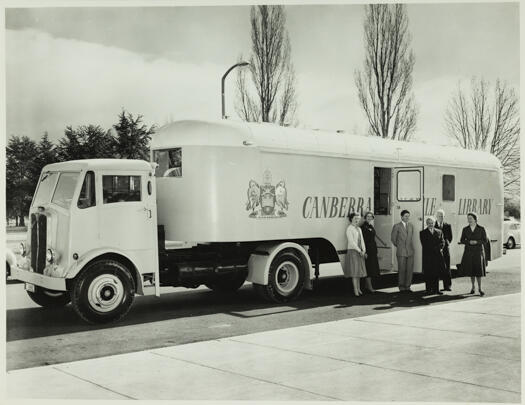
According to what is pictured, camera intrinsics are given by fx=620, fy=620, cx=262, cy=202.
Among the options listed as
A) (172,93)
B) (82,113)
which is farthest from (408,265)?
(82,113)

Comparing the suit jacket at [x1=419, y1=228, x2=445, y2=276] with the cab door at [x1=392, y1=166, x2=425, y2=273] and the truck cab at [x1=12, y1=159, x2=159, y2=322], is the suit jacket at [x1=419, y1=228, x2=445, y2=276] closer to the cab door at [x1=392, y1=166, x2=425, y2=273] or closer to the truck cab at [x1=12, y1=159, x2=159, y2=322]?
the cab door at [x1=392, y1=166, x2=425, y2=273]

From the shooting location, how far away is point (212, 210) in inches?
424

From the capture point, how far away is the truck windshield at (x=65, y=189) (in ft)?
31.8

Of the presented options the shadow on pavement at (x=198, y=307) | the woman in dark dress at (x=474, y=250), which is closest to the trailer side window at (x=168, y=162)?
the shadow on pavement at (x=198, y=307)

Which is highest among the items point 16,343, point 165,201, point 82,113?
point 82,113

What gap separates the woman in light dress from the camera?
40.0 ft

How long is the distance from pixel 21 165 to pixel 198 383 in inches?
319

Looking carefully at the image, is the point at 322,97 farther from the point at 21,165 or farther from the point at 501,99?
the point at 21,165

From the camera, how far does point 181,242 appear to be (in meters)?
11.3

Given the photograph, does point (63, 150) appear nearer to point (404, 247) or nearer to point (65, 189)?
point (65, 189)

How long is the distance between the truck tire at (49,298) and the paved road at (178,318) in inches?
6.6

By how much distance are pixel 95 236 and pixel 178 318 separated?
1930mm

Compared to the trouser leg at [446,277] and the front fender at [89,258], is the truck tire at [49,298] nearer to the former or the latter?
the front fender at [89,258]

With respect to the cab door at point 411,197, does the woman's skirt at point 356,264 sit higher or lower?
lower
